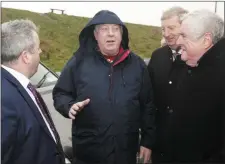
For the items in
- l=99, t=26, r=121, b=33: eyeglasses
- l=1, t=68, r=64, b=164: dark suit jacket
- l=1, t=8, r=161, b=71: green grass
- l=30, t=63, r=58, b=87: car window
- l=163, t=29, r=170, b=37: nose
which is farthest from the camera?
l=1, t=8, r=161, b=71: green grass

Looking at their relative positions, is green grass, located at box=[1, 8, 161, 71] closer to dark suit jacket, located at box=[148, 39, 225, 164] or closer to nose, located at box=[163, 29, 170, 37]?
nose, located at box=[163, 29, 170, 37]

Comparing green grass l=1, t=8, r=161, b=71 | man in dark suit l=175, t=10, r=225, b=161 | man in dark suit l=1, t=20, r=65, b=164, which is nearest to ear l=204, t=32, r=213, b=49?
man in dark suit l=175, t=10, r=225, b=161

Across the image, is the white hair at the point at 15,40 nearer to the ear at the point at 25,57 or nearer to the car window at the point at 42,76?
the ear at the point at 25,57

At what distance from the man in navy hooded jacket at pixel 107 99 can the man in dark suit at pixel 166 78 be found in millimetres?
80

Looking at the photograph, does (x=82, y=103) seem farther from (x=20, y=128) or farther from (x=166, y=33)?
(x=166, y=33)

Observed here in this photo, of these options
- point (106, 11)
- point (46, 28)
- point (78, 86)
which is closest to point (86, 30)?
point (106, 11)

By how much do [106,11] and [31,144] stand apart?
5.07 feet

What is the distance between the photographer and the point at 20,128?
1.89 m

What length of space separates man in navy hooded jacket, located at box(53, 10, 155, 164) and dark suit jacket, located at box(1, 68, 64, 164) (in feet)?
1.92

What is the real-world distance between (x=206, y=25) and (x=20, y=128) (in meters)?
1.58

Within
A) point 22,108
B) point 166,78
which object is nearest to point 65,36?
point 166,78

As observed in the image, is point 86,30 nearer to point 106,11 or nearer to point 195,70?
point 106,11

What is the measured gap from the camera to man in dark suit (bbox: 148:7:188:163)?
2.73m

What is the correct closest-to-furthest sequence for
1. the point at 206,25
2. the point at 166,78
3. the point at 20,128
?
the point at 20,128 < the point at 206,25 < the point at 166,78
